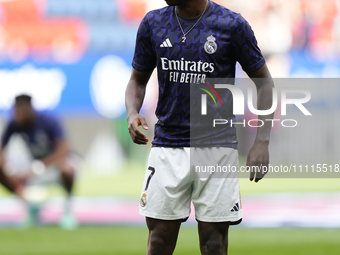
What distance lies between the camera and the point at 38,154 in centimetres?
753

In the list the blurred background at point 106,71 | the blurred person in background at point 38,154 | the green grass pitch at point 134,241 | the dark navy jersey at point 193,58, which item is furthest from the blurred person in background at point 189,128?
the blurred background at point 106,71

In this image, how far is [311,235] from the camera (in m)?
6.38

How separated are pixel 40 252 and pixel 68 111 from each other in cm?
567

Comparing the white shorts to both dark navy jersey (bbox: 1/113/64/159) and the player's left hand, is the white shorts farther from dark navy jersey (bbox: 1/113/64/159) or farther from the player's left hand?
dark navy jersey (bbox: 1/113/64/159)

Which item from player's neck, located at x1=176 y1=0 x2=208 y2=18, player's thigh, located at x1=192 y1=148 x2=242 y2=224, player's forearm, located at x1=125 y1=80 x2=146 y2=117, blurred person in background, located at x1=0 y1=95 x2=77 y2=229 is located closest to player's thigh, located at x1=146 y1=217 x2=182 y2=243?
Answer: player's thigh, located at x1=192 y1=148 x2=242 y2=224

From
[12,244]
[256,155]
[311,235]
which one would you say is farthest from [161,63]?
[311,235]

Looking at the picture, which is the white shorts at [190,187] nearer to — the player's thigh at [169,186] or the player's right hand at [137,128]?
the player's thigh at [169,186]

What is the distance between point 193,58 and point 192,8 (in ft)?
0.87

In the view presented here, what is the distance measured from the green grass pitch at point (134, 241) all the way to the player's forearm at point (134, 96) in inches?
97.0

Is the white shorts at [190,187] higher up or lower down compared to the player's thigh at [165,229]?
higher up

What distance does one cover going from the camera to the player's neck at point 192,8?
2898mm

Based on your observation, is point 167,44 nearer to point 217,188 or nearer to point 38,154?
point 217,188

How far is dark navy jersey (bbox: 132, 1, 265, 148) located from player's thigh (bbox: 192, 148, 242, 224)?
0.22 ft

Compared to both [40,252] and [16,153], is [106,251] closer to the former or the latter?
[40,252]
